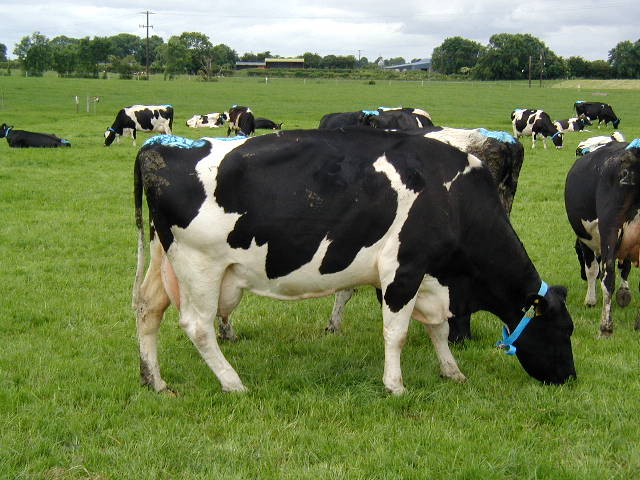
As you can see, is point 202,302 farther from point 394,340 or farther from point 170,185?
point 394,340

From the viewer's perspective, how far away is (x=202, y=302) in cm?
586

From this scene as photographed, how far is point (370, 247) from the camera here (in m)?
5.86

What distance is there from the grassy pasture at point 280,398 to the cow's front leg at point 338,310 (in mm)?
170

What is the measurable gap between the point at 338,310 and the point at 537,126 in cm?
2296

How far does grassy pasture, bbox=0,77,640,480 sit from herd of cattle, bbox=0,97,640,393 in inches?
15.6

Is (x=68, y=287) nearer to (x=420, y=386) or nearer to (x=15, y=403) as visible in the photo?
(x=15, y=403)

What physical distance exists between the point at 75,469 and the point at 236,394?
1557 millimetres

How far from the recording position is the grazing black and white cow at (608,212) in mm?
7828

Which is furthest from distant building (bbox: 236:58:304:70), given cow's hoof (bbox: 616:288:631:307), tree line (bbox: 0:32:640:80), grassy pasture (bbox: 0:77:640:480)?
cow's hoof (bbox: 616:288:631:307)

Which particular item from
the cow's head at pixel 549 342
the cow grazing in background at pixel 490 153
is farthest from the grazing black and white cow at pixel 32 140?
the cow's head at pixel 549 342

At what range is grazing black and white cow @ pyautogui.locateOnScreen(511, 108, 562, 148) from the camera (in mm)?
28297

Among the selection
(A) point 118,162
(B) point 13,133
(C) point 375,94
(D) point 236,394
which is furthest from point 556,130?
(C) point 375,94

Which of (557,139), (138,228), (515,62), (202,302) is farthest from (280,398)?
(515,62)

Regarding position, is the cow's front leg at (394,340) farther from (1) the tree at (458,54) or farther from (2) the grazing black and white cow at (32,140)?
(1) the tree at (458,54)
